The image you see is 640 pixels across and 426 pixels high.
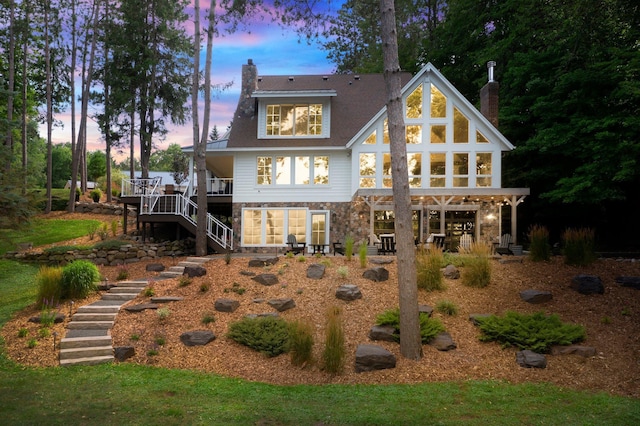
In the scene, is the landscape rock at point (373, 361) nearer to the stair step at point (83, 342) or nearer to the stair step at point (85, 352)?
the stair step at point (85, 352)

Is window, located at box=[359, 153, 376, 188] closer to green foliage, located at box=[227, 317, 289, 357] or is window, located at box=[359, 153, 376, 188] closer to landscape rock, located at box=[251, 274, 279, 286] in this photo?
landscape rock, located at box=[251, 274, 279, 286]

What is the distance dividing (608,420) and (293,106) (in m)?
16.2

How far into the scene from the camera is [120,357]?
23.0 feet

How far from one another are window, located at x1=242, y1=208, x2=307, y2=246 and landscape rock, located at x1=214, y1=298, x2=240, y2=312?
28.7ft

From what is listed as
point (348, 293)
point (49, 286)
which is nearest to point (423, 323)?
point (348, 293)

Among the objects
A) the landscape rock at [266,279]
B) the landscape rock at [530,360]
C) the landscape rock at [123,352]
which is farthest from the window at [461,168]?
the landscape rock at [123,352]

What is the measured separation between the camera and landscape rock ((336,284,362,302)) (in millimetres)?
9625

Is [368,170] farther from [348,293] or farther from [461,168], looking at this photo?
[348,293]

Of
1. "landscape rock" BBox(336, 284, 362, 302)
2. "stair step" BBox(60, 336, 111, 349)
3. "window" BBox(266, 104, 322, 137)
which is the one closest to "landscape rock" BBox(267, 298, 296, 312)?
"landscape rock" BBox(336, 284, 362, 302)

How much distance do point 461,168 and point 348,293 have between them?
10.2 metres

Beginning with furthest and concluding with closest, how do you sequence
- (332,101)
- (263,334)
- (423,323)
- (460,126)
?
(332,101)
(460,126)
(423,323)
(263,334)

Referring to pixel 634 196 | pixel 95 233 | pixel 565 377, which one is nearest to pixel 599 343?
pixel 565 377

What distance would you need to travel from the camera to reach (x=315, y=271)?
1117 cm

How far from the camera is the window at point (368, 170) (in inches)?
695
